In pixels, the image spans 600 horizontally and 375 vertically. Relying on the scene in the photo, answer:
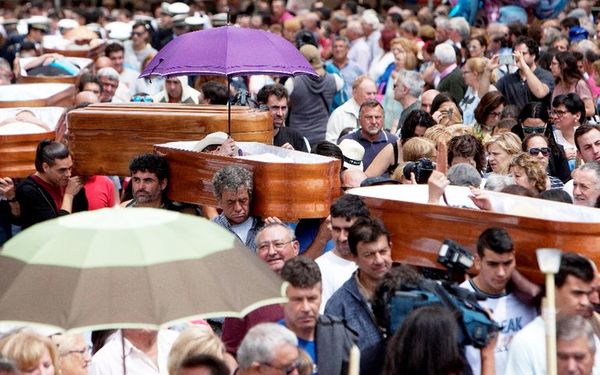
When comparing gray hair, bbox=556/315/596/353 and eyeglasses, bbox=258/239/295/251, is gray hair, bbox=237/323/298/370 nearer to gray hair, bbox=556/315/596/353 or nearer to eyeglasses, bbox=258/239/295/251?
gray hair, bbox=556/315/596/353

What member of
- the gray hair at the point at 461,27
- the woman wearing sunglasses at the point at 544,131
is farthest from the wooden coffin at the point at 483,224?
the gray hair at the point at 461,27

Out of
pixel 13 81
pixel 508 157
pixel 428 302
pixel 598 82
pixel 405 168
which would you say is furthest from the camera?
pixel 13 81

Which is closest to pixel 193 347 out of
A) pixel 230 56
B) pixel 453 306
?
pixel 453 306

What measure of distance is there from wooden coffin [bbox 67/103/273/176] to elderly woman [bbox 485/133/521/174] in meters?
1.47

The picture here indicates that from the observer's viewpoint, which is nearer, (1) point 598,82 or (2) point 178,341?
(2) point 178,341

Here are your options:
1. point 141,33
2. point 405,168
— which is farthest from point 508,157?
point 141,33

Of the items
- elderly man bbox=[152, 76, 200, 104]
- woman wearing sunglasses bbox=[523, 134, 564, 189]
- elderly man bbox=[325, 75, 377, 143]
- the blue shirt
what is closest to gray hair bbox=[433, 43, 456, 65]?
elderly man bbox=[325, 75, 377, 143]

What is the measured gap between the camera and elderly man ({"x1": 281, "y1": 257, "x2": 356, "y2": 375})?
20.8 ft

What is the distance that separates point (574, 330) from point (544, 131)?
510cm

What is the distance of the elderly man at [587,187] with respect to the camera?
26.8 ft

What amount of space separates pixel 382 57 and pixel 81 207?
830 cm

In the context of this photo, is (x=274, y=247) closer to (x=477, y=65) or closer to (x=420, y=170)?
(x=420, y=170)

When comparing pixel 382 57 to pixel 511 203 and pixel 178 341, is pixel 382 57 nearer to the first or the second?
pixel 511 203

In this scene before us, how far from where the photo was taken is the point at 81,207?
32.6 feet
